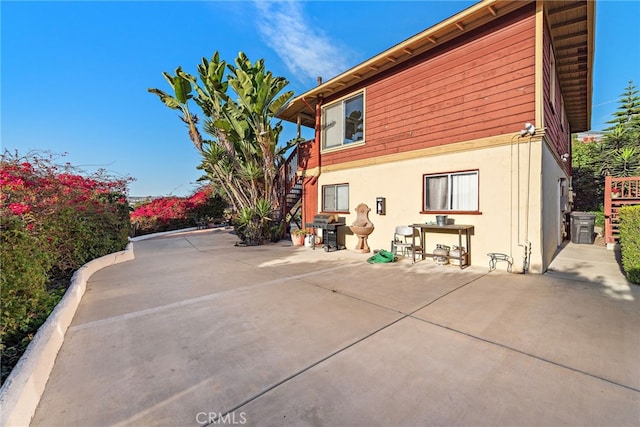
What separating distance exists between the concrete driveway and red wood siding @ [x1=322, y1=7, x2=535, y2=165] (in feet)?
11.8

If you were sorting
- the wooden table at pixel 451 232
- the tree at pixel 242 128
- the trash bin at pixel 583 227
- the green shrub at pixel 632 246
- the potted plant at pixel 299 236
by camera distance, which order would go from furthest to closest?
the potted plant at pixel 299 236, the tree at pixel 242 128, the trash bin at pixel 583 227, the wooden table at pixel 451 232, the green shrub at pixel 632 246

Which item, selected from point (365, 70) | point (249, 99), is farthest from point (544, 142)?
point (249, 99)

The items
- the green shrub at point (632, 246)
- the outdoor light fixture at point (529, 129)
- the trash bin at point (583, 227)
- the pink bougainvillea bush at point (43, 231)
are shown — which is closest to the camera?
the pink bougainvillea bush at point (43, 231)

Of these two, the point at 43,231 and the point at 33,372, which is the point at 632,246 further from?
the point at 43,231

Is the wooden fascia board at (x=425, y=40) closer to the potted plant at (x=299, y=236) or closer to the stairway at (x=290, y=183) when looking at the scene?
the stairway at (x=290, y=183)

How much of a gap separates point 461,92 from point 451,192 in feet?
7.73

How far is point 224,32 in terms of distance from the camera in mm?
10125

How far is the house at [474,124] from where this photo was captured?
5.32 m

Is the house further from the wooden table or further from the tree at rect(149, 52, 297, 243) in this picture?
the tree at rect(149, 52, 297, 243)

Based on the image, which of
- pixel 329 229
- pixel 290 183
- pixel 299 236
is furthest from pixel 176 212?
pixel 329 229

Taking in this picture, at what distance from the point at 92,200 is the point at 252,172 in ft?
15.5

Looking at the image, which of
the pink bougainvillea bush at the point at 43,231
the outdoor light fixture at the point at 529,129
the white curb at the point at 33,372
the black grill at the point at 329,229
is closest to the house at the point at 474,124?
the outdoor light fixture at the point at 529,129

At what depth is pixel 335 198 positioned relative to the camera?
9328mm

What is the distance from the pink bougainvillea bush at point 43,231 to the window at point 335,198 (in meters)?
6.41
